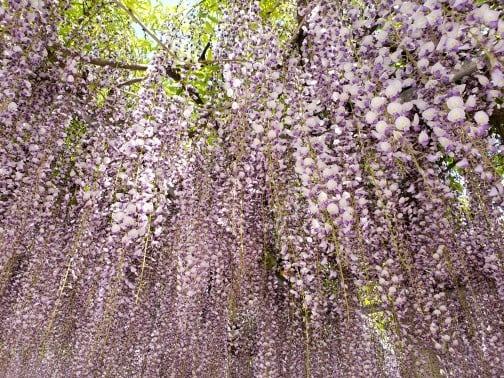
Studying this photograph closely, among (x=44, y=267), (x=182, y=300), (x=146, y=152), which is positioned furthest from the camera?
(x=44, y=267)

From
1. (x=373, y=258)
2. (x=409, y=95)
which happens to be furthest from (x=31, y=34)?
(x=373, y=258)

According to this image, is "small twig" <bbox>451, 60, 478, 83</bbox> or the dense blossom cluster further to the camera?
"small twig" <bbox>451, 60, 478, 83</bbox>

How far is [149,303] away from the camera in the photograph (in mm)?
4246

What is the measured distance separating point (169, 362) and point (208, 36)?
3.37 metres

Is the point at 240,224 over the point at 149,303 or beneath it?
over

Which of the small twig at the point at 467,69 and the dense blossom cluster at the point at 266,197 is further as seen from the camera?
the small twig at the point at 467,69

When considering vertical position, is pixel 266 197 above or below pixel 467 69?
below

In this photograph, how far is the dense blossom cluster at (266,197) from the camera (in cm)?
232

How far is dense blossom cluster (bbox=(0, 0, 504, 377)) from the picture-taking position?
2.32 m

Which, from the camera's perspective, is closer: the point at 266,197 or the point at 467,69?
the point at 467,69

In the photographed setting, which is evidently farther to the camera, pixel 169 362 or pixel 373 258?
pixel 169 362

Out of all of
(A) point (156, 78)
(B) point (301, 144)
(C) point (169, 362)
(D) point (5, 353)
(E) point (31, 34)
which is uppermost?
(E) point (31, 34)

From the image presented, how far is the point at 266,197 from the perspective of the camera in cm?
387

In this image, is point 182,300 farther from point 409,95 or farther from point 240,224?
point 409,95
